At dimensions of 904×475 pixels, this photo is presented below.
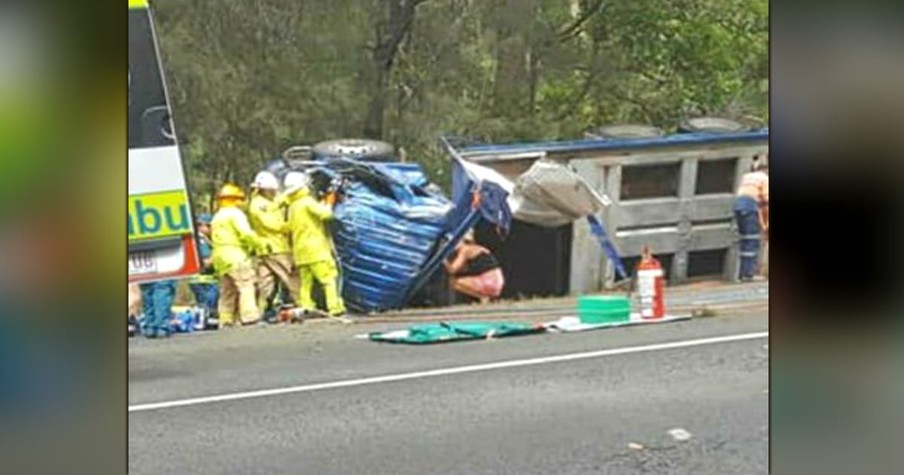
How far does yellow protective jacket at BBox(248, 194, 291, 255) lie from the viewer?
69.8 inches

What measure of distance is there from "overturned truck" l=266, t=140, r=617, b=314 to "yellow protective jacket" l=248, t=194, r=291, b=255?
74 mm

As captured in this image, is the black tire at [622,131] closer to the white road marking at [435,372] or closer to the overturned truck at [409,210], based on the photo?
the overturned truck at [409,210]

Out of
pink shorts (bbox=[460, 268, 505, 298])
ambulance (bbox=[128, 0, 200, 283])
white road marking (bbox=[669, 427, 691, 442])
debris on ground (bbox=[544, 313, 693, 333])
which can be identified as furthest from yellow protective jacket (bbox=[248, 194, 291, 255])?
white road marking (bbox=[669, 427, 691, 442])

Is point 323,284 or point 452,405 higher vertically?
point 323,284

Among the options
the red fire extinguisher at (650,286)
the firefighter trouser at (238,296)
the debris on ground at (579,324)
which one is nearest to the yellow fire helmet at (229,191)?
the firefighter trouser at (238,296)

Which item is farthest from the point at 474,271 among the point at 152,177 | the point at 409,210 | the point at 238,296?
the point at 152,177

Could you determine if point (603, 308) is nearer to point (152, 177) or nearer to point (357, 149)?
point (357, 149)

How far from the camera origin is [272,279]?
1785 mm

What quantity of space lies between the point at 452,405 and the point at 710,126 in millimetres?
650

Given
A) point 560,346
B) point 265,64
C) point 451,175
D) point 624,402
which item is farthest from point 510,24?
point 624,402

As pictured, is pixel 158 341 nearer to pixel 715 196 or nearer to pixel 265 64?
pixel 265 64

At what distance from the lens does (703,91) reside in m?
1.86

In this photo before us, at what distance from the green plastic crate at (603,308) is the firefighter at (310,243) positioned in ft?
1.34
